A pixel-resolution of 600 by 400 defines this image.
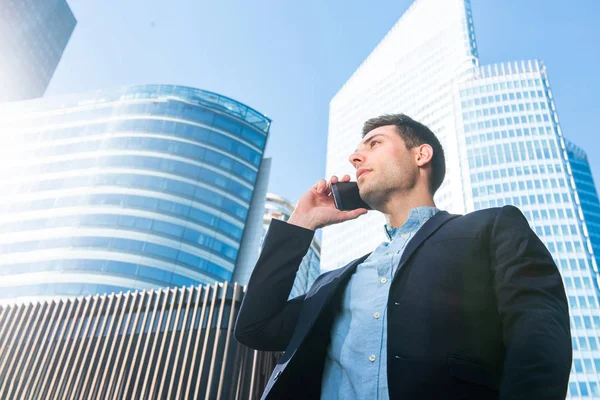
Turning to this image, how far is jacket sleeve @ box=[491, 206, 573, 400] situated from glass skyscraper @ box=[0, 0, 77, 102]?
4377 inches

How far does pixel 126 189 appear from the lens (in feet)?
140

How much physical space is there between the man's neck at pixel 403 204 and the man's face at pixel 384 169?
38 millimetres

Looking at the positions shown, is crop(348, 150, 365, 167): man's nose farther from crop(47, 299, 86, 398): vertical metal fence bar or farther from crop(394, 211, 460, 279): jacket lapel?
crop(47, 299, 86, 398): vertical metal fence bar

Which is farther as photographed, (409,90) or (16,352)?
(409,90)

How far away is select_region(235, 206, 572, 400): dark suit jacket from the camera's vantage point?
1.43 meters

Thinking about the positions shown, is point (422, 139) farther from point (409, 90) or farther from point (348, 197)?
point (409, 90)

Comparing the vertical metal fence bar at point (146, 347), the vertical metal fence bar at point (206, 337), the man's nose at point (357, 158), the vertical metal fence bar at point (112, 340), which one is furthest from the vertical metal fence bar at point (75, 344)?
the man's nose at point (357, 158)

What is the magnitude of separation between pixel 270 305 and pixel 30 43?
122 meters

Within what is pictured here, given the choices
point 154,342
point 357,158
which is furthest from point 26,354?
point 357,158

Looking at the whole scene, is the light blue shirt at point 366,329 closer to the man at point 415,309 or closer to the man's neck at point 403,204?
the man at point 415,309

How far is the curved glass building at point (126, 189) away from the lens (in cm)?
3881

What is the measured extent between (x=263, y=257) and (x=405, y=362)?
0.98m

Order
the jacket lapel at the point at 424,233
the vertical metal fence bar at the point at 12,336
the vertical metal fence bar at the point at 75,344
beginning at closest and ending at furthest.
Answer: the jacket lapel at the point at 424,233, the vertical metal fence bar at the point at 75,344, the vertical metal fence bar at the point at 12,336

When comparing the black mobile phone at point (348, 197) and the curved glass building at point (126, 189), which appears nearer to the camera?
the black mobile phone at point (348, 197)
